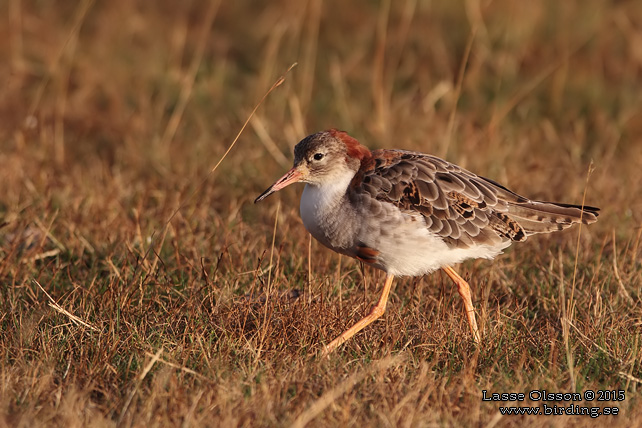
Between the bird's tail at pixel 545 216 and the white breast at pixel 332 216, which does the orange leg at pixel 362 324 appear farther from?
the bird's tail at pixel 545 216

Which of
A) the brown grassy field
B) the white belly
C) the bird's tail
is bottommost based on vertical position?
the brown grassy field

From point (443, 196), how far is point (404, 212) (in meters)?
0.29

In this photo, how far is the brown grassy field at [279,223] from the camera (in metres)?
4.38

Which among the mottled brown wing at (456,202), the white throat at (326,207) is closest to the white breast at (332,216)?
the white throat at (326,207)

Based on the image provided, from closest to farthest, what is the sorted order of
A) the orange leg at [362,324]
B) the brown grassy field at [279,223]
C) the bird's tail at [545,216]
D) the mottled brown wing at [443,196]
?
the brown grassy field at [279,223], the orange leg at [362,324], the mottled brown wing at [443,196], the bird's tail at [545,216]

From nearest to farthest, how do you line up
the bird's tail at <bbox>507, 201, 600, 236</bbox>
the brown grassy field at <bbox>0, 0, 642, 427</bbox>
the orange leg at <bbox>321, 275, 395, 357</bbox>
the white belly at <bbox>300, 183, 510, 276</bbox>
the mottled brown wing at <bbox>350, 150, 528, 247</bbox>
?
the brown grassy field at <bbox>0, 0, 642, 427</bbox>, the orange leg at <bbox>321, 275, 395, 357</bbox>, the white belly at <bbox>300, 183, 510, 276</bbox>, the mottled brown wing at <bbox>350, 150, 528, 247</bbox>, the bird's tail at <bbox>507, 201, 600, 236</bbox>

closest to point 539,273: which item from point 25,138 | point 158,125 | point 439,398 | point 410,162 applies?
point 410,162

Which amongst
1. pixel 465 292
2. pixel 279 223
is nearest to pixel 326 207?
pixel 465 292

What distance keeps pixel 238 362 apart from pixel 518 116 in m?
5.70

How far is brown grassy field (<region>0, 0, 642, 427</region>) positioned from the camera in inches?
173

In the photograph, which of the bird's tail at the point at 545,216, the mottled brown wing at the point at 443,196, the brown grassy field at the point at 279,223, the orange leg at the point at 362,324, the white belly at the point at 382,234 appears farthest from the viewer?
the bird's tail at the point at 545,216

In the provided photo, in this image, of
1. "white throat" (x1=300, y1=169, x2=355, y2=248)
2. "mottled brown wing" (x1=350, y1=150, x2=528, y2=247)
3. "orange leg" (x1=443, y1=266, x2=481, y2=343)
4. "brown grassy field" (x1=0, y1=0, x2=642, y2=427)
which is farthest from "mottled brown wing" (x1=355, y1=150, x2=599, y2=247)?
"brown grassy field" (x1=0, y1=0, x2=642, y2=427)

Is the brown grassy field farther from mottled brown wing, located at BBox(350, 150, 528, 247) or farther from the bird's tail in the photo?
mottled brown wing, located at BBox(350, 150, 528, 247)

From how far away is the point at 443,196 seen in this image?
527 cm
